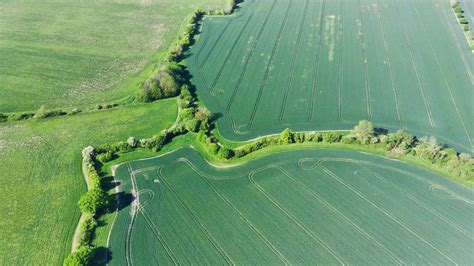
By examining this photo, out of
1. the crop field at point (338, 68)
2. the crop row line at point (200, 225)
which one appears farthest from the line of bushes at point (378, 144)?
the crop row line at point (200, 225)

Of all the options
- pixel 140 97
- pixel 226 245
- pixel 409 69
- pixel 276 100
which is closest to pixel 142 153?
pixel 140 97

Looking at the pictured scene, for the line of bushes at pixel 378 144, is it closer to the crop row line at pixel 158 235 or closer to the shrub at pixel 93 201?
the crop row line at pixel 158 235

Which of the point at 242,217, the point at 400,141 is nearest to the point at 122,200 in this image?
the point at 242,217

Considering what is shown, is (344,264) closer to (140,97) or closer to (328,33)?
(140,97)

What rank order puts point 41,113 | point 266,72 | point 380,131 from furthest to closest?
point 266,72 < point 41,113 < point 380,131

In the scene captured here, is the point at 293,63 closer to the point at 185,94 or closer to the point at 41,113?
the point at 185,94

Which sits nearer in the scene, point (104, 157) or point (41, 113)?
point (104, 157)

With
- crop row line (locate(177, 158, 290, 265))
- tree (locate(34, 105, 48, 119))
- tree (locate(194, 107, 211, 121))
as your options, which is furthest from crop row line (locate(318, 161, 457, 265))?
tree (locate(34, 105, 48, 119))
